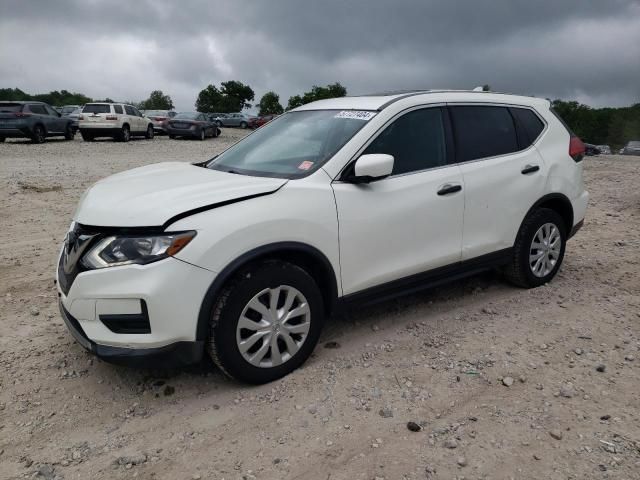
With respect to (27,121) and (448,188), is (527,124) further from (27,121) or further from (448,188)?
(27,121)

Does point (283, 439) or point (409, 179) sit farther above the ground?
point (409, 179)

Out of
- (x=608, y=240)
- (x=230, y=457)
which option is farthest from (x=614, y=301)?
(x=230, y=457)

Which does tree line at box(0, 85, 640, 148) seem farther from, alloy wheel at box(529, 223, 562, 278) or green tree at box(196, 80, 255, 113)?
alloy wheel at box(529, 223, 562, 278)

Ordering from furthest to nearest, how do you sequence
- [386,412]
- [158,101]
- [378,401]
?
[158,101]
[378,401]
[386,412]

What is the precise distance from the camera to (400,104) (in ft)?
12.4

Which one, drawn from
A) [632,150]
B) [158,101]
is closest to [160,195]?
[632,150]

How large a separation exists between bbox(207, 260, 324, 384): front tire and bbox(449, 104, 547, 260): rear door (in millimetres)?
1507

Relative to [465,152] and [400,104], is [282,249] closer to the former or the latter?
[400,104]

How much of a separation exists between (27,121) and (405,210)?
19.8 metres

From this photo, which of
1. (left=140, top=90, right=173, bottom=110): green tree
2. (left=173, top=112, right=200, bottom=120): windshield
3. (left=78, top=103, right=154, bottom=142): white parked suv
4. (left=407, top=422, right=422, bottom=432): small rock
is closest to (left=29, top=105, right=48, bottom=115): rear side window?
(left=78, top=103, right=154, bottom=142): white parked suv

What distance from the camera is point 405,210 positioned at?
3617 millimetres

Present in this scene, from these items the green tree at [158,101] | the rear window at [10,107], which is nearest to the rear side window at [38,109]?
the rear window at [10,107]

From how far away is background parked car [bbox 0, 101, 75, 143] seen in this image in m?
19.1

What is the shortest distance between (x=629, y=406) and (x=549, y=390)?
1.36ft
